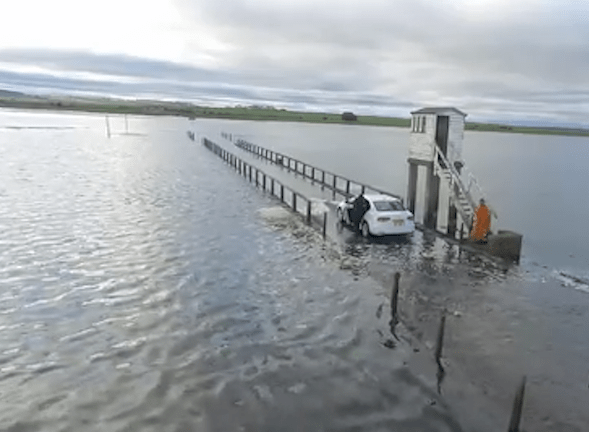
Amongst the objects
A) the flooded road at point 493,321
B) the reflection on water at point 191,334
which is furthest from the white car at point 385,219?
the reflection on water at point 191,334

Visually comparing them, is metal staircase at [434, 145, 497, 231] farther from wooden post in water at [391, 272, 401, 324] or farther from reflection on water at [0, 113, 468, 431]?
wooden post in water at [391, 272, 401, 324]

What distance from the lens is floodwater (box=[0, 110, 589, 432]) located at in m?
9.26

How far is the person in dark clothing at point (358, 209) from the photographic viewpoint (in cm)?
2272

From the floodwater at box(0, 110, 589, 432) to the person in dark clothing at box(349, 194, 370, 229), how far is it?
799 millimetres

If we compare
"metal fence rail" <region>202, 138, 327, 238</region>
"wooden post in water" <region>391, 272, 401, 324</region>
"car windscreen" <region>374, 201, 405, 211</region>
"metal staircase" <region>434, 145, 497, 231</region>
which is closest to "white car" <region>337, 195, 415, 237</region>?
"car windscreen" <region>374, 201, 405, 211</region>

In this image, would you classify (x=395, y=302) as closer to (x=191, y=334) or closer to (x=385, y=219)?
(x=191, y=334)

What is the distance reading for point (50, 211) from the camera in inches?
1094

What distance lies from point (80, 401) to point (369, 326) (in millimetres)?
6844

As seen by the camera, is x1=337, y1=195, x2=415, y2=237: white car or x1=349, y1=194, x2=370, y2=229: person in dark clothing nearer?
x1=337, y1=195, x2=415, y2=237: white car

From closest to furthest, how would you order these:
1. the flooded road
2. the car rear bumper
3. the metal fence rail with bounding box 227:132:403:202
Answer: the flooded road
the car rear bumper
the metal fence rail with bounding box 227:132:403:202

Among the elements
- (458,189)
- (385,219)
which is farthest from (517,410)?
(458,189)

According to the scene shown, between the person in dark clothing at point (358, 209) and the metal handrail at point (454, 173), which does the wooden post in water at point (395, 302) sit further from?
the metal handrail at point (454, 173)

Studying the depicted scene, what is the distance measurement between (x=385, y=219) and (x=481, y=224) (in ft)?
12.7

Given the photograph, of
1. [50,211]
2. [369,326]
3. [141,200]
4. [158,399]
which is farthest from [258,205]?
[158,399]
